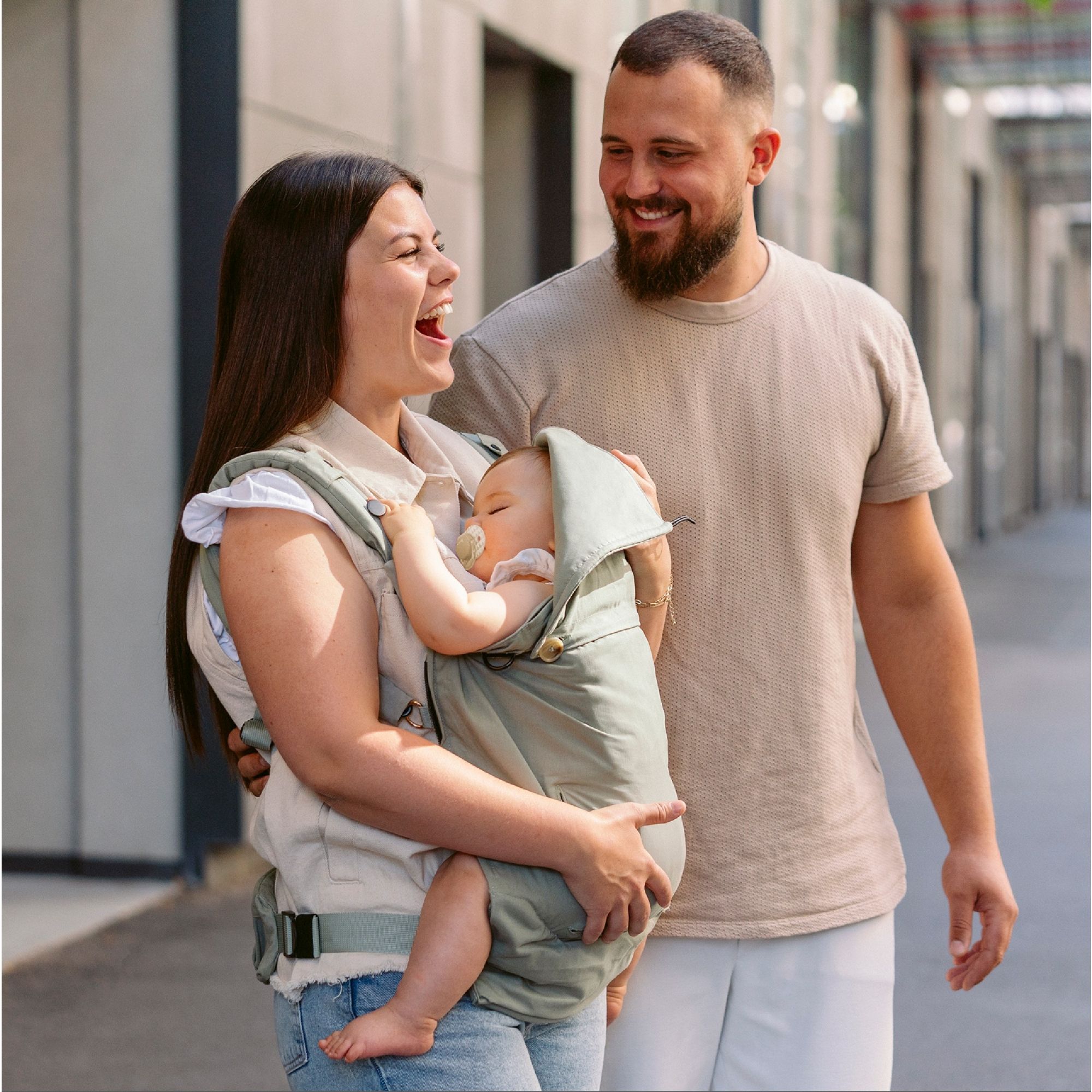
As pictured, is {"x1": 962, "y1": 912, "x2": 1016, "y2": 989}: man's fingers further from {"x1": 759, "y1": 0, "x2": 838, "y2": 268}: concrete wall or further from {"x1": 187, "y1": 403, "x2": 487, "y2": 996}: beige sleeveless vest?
{"x1": 759, "y1": 0, "x2": 838, "y2": 268}: concrete wall

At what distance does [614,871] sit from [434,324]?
784mm

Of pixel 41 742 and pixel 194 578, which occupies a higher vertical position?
pixel 194 578

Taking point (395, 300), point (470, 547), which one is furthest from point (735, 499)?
point (395, 300)

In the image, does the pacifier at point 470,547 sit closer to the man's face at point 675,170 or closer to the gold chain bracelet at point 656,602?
the gold chain bracelet at point 656,602

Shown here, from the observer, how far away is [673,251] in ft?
8.20

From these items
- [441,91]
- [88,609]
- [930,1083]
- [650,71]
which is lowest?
[930,1083]

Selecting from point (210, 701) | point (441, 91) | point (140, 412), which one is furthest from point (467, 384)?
point (441, 91)

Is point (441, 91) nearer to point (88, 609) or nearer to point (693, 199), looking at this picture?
point (88, 609)

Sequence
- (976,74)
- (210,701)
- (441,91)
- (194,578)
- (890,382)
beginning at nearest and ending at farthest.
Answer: (194,578) < (210,701) < (890,382) < (441,91) < (976,74)

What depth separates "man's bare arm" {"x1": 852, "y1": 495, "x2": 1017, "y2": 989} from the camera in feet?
9.09

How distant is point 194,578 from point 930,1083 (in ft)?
10.1

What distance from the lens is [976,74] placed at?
20.7m

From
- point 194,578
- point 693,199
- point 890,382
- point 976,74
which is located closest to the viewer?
point 194,578

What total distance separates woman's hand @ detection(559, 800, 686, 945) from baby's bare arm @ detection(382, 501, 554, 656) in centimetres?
26
